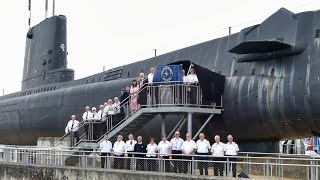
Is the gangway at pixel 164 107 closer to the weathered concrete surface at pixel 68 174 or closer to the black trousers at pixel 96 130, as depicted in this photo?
the black trousers at pixel 96 130

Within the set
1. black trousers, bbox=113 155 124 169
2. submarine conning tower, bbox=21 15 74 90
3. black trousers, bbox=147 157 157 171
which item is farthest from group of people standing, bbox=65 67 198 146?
submarine conning tower, bbox=21 15 74 90

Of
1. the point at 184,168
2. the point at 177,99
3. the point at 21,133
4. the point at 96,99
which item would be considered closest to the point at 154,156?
the point at 184,168

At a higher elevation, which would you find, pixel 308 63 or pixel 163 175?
pixel 308 63

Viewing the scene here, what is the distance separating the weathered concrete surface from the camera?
490 inches

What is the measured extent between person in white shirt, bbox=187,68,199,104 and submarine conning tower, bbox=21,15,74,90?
16.9 m

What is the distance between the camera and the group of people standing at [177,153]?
12.8 meters

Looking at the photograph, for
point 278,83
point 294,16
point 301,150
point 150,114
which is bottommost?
point 301,150

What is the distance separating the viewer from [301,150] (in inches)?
1089

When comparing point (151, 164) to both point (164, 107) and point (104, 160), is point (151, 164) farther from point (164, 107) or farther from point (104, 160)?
point (164, 107)

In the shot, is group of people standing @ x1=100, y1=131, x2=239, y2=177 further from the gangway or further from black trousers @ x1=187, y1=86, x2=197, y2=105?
black trousers @ x1=187, y1=86, x2=197, y2=105

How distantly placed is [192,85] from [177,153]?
328 centimetres

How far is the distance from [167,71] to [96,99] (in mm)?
8553

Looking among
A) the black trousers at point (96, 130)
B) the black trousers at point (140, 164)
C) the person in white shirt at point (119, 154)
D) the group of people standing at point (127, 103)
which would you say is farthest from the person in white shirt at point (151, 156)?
the black trousers at point (96, 130)

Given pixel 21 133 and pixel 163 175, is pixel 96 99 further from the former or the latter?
pixel 163 175
